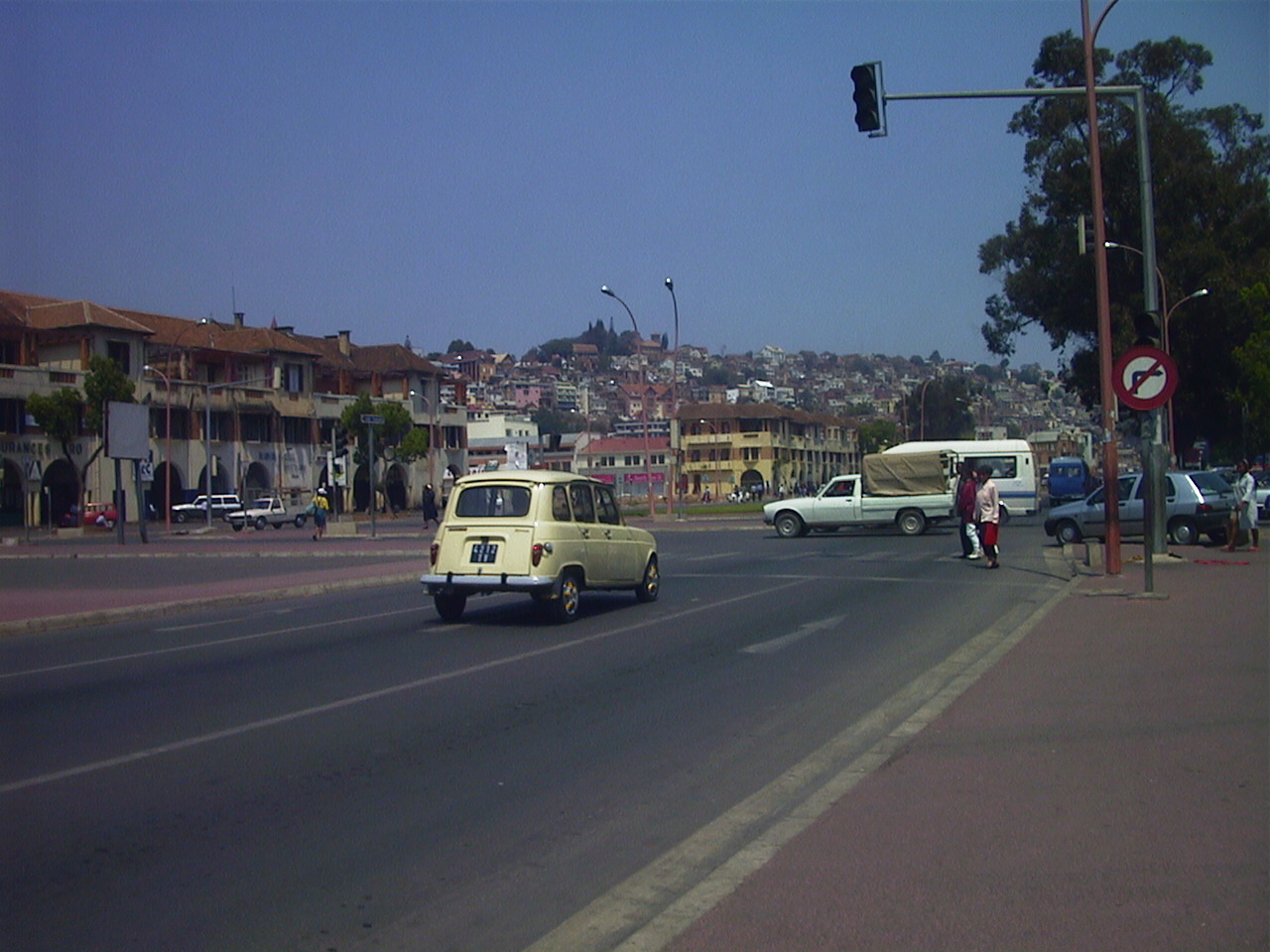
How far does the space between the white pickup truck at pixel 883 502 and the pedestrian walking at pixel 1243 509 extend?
425 inches

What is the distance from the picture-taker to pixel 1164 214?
4541 centimetres

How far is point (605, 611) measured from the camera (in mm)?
16094

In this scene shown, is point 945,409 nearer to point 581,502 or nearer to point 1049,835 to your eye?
point 581,502

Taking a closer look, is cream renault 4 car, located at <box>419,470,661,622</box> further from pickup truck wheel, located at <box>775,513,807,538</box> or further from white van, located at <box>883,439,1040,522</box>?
white van, located at <box>883,439,1040,522</box>

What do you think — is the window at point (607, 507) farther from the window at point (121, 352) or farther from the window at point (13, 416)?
the window at point (121, 352)

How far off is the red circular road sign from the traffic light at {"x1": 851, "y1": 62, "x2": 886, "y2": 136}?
4.24 metres

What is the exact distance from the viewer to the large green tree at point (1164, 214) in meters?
44.0

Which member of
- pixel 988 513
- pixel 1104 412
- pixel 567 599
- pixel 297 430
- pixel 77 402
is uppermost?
pixel 77 402

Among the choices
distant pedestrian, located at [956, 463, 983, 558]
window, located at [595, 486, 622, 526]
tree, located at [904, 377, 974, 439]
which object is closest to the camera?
window, located at [595, 486, 622, 526]

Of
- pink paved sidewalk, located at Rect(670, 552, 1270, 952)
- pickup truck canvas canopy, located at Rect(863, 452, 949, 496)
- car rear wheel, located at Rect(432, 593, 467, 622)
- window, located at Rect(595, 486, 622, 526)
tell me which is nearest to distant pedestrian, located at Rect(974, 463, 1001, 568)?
window, located at Rect(595, 486, 622, 526)

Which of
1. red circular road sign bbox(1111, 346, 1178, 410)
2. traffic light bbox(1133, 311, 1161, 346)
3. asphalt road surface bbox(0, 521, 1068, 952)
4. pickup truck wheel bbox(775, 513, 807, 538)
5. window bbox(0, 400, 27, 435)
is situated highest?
window bbox(0, 400, 27, 435)

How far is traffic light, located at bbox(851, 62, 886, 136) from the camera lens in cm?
1504

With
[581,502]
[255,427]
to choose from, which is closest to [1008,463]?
[581,502]

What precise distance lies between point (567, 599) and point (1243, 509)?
1568 cm
